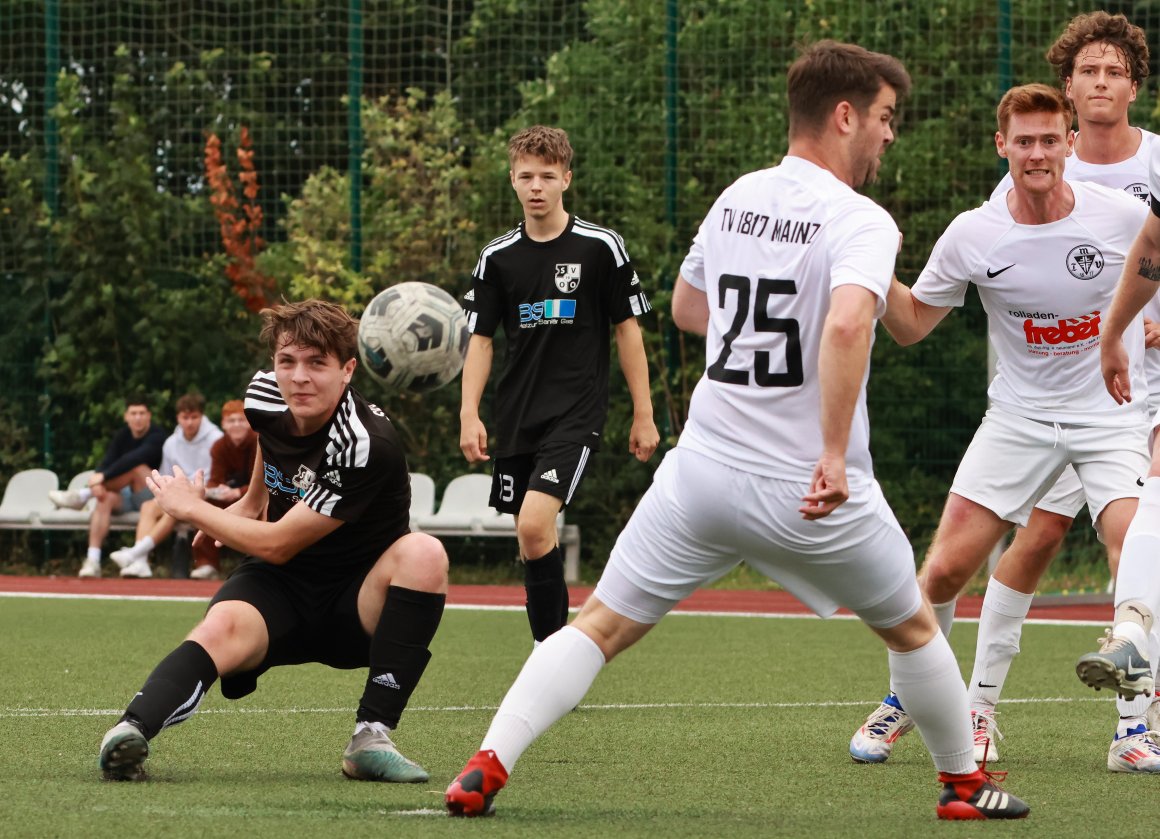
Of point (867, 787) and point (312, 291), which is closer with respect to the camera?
point (867, 787)

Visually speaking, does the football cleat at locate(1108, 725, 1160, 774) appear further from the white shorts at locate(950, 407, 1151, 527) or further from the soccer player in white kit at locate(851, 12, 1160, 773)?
the white shorts at locate(950, 407, 1151, 527)

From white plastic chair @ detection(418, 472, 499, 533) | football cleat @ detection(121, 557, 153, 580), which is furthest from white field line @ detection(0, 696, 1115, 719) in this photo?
football cleat @ detection(121, 557, 153, 580)

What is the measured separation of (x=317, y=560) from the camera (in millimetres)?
5371

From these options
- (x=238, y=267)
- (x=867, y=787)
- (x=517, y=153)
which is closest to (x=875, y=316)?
(x=867, y=787)

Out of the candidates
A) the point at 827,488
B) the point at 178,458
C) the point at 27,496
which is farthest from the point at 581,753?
the point at 27,496

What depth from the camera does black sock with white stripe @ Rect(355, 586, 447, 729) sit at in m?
5.24

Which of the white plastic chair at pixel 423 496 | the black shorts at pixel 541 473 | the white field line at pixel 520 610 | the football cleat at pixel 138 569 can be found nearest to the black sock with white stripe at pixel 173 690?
the black shorts at pixel 541 473

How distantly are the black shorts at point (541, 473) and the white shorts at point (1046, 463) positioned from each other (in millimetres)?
1982

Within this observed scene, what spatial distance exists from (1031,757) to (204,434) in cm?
1015

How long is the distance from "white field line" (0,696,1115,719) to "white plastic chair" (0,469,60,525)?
9140 mm

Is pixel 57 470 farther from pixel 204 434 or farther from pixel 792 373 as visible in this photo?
pixel 792 373

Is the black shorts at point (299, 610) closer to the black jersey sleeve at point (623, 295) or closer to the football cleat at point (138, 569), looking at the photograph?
the black jersey sleeve at point (623, 295)

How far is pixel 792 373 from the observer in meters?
4.23

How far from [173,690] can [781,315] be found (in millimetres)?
2009
